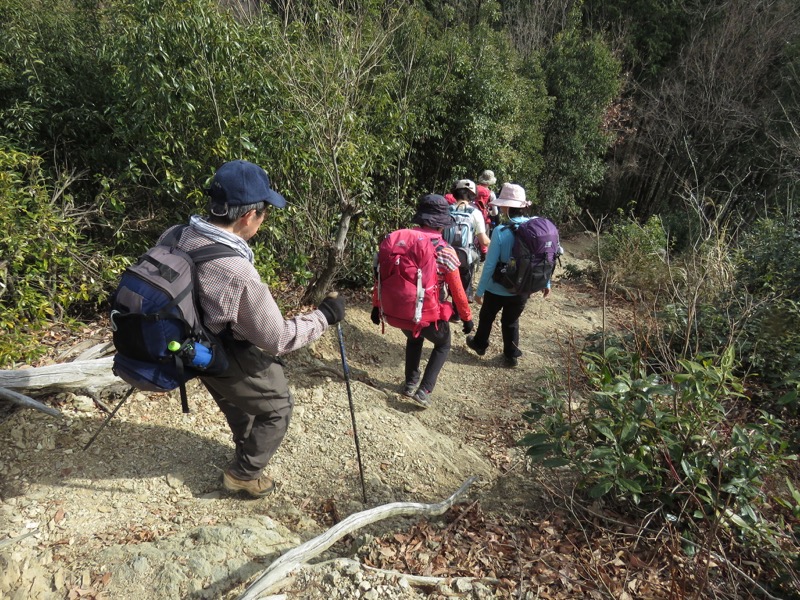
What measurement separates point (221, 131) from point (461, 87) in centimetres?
498

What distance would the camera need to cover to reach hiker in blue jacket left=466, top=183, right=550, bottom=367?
4.61 metres

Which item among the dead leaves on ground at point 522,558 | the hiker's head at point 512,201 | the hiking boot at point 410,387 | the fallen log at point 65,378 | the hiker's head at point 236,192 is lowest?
the hiking boot at point 410,387

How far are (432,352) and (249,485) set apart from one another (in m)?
1.95

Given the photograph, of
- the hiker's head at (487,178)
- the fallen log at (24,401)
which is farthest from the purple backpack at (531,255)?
the fallen log at (24,401)

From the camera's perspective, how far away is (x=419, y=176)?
8.45m

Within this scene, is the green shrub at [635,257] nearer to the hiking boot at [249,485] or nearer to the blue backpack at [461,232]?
the blue backpack at [461,232]

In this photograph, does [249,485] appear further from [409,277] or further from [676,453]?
[676,453]

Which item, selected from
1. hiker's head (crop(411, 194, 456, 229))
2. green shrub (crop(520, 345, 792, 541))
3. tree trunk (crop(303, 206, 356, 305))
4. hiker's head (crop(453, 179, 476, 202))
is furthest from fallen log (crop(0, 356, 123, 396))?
hiker's head (crop(453, 179, 476, 202))

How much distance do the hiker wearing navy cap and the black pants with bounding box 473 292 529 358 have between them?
251 centimetres

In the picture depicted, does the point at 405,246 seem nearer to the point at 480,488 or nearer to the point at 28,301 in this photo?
the point at 480,488

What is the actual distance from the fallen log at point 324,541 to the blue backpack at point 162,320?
95 centimetres

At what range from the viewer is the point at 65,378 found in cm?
333

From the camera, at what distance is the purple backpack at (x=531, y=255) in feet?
14.5

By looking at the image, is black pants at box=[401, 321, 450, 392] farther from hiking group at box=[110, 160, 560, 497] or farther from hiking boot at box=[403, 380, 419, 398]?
hiking group at box=[110, 160, 560, 497]
